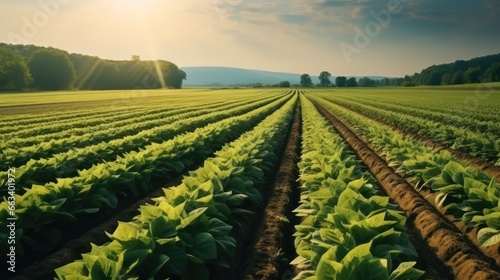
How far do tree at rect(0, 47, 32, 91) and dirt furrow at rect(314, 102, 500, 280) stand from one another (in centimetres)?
8825

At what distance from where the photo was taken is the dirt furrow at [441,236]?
14.5 feet

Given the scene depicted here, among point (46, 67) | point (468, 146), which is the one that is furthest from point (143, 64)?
point (468, 146)

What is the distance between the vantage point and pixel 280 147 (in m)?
13.7

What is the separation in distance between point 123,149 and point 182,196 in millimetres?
7137

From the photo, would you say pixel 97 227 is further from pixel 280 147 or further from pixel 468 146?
pixel 468 146

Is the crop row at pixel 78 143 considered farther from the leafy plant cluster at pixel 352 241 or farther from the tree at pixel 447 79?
the tree at pixel 447 79

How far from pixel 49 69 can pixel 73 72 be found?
20.4ft

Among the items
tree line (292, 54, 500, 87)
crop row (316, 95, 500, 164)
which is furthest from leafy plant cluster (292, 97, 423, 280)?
tree line (292, 54, 500, 87)

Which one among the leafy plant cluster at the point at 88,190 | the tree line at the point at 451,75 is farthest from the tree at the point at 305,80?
the leafy plant cluster at the point at 88,190

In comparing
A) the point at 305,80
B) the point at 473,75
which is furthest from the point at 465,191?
the point at 305,80

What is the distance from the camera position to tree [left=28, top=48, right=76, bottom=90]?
92.1 meters

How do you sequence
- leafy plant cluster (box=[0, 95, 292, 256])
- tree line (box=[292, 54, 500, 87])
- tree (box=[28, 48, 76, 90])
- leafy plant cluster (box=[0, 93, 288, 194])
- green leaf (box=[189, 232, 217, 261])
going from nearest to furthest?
green leaf (box=[189, 232, 217, 261])
leafy plant cluster (box=[0, 95, 292, 256])
leafy plant cluster (box=[0, 93, 288, 194])
tree (box=[28, 48, 76, 90])
tree line (box=[292, 54, 500, 87])

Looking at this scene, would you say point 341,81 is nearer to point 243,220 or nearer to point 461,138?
point 461,138

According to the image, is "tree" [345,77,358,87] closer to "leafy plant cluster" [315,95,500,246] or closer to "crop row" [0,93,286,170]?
"crop row" [0,93,286,170]
